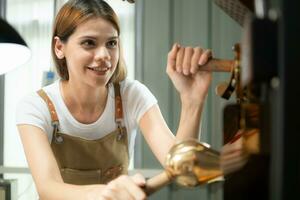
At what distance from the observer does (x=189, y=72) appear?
552 millimetres

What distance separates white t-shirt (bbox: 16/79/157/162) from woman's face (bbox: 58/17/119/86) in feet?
0.35

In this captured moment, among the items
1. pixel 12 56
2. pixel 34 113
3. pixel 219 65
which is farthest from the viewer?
pixel 34 113

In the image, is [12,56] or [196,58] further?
[12,56]

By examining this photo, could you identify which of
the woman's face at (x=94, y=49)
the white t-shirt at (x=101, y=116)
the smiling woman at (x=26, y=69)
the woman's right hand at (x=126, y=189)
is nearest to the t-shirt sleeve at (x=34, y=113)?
the white t-shirt at (x=101, y=116)

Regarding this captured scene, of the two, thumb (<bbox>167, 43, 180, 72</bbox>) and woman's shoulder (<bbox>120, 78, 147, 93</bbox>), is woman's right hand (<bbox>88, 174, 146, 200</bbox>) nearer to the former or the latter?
thumb (<bbox>167, 43, 180, 72</bbox>)

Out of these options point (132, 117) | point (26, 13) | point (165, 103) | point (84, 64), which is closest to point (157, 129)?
point (132, 117)

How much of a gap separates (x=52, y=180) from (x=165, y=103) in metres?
1.16

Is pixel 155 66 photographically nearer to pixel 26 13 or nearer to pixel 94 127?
pixel 26 13

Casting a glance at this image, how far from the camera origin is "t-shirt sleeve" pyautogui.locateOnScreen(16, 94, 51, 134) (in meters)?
0.98

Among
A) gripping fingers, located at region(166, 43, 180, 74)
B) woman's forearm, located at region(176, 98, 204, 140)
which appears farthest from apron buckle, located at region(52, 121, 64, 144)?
gripping fingers, located at region(166, 43, 180, 74)

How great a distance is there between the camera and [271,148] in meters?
0.24

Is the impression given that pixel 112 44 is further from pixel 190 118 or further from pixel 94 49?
pixel 190 118

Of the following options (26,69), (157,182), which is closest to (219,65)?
(157,182)

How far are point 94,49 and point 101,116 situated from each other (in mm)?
217
